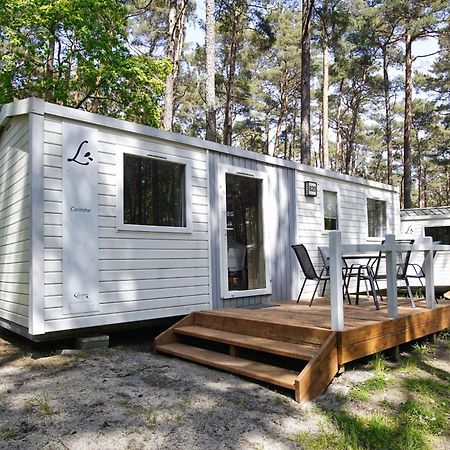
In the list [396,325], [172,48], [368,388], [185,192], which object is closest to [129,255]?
[185,192]

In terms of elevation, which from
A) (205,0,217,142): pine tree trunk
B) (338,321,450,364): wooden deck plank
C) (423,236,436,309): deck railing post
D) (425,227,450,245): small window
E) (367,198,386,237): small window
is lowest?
(338,321,450,364): wooden deck plank

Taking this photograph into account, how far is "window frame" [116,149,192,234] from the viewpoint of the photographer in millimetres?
4148

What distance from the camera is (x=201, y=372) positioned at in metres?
3.52

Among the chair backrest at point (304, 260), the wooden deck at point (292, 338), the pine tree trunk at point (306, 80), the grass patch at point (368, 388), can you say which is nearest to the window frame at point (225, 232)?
the wooden deck at point (292, 338)

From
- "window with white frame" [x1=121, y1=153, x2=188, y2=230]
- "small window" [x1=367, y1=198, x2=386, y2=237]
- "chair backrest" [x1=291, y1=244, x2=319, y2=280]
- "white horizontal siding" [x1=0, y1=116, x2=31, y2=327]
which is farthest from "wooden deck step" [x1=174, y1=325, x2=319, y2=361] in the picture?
"small window" [x1=367, y1=198, x2=386, y2=237]

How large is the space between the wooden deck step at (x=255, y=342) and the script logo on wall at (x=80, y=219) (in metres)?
1.01

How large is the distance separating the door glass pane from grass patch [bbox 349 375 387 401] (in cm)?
213

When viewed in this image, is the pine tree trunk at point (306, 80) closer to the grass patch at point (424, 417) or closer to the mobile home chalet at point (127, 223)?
the mobile home chalet at point (127, 223)

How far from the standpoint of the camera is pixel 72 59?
437 inches

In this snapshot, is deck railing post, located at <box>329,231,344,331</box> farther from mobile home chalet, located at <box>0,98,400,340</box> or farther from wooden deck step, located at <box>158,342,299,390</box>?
mobile home chalet, located at <box>0,98,400,340</box>

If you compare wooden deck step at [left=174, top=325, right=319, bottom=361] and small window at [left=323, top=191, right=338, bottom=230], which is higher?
small window at [left=323, top=191, right=338, bottom=230]

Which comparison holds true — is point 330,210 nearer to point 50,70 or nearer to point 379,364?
point 379,364

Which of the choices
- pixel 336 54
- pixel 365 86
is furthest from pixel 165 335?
pixel 365 86

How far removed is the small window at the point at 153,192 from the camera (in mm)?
4273
